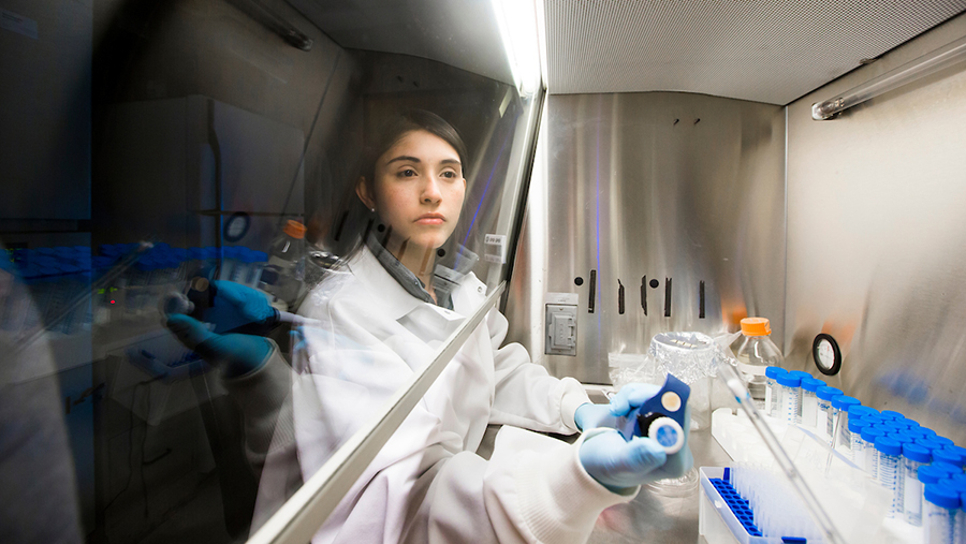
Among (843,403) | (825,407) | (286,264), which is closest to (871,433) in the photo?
(843,403)

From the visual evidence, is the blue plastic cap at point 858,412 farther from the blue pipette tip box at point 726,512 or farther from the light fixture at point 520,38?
the light fixture at point 520,38

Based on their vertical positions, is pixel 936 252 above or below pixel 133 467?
above

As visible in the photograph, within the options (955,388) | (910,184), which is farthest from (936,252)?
(955,388)

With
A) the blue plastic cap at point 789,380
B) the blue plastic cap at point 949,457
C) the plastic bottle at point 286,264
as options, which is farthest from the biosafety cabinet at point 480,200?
the blue plastic cap at point 949,457

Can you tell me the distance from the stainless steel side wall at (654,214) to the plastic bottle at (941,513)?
2.71ft

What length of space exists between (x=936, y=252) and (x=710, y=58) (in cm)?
74

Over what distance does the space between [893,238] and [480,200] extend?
43.6 inches

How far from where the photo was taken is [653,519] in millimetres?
829

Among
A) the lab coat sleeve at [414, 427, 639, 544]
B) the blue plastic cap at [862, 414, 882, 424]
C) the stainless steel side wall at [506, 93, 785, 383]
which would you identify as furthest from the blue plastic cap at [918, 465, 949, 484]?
the stainless steel side wall at [506, 93, 785, 383]

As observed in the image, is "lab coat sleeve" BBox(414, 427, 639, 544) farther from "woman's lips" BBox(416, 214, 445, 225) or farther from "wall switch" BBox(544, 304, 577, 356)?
"wall switch" BBox(544, 304, 577, 356)

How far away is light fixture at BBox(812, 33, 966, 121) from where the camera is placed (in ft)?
2.79

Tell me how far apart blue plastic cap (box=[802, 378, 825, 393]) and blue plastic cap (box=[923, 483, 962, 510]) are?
438 mm

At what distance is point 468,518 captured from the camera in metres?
0.54

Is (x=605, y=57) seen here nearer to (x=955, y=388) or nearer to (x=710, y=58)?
(x=710, y=58)
